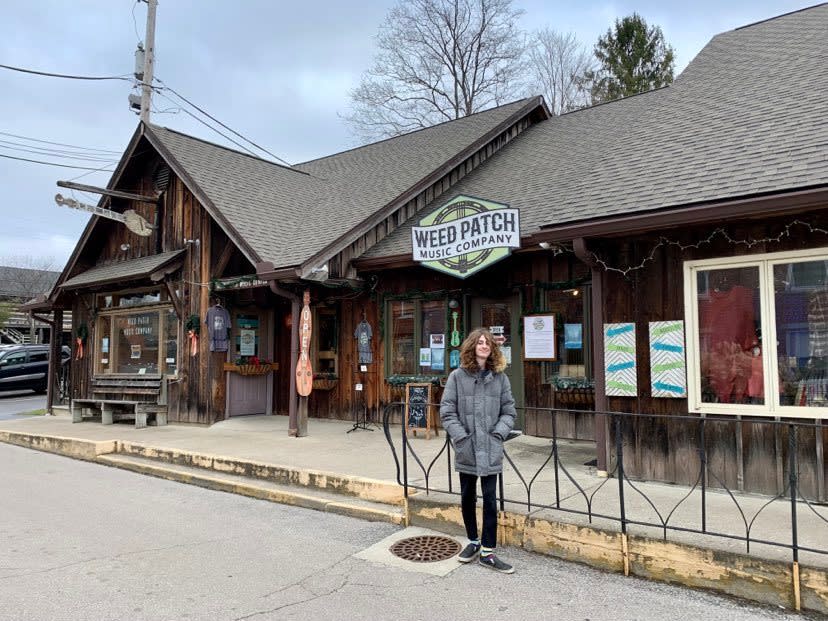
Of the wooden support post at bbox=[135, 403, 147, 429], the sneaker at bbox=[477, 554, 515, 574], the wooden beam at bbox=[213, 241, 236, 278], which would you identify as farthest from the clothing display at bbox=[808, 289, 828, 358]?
the wooden support post at bbox=[135, 403, 147, 429]

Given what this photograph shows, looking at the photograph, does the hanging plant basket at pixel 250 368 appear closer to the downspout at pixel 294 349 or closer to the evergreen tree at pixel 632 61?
the downspout at pixel 294 349

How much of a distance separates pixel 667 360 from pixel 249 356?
8521 mm

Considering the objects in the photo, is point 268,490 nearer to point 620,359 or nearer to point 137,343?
point 620,359

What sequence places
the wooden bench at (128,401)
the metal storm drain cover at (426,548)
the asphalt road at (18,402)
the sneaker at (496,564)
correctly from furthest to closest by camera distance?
the asphalt road at (18,402)
the wooden bench at (128,401)
the metal storm drain cover at (426,548)
the sneaker at (496,564)

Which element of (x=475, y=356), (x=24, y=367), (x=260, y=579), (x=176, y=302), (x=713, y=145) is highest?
(x=713, y=145)

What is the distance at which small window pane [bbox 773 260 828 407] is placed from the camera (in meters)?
5.32

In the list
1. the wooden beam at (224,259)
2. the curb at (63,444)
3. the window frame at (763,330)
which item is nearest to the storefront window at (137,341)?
the wooden beam at (224,259)

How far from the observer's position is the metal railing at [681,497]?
421cm

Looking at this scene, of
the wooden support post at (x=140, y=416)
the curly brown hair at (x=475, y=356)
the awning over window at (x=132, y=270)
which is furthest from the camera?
the awning over window at (x=132, y=270)

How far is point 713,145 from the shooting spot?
21.5 feet

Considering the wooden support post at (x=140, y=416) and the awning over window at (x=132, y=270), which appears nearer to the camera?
the wooden support post at (x=140, y=416)

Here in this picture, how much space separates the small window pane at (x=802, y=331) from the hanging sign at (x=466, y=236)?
3.38 meters

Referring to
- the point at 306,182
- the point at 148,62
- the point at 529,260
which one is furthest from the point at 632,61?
the point at 529,260

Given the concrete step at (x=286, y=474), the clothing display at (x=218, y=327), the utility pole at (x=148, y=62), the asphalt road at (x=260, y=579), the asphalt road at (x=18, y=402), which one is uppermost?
the utility pole at (x=148, y=62)
